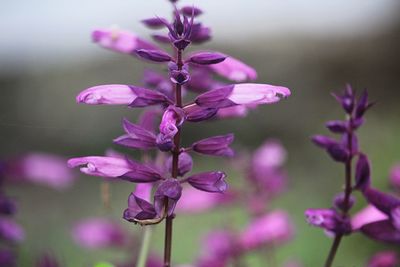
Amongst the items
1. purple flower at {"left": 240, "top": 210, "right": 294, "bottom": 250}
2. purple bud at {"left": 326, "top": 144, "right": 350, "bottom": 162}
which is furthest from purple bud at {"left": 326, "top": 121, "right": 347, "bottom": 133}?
purple flower at {"left": 240, "top": 210, "right": 294, "bottom": 250}

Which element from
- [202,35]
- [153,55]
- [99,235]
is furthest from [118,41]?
[99,235]

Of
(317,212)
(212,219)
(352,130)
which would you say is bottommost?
(212,219)

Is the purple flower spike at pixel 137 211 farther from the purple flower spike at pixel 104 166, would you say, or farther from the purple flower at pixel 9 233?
the purple flower at pixel 9 233

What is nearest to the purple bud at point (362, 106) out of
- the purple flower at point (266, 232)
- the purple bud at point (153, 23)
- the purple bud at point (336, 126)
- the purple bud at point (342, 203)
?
the purple bud at point (336, 126)

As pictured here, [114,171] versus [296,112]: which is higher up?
[114,171]

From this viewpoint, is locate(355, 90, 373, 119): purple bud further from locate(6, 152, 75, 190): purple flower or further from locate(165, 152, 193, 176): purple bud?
locate(6, 152, 75, 190): purple flower

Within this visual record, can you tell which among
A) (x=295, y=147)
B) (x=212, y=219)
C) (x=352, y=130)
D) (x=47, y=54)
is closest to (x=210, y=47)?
(x=295, y=147)

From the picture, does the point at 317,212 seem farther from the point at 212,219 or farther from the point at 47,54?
the point at 47,54
